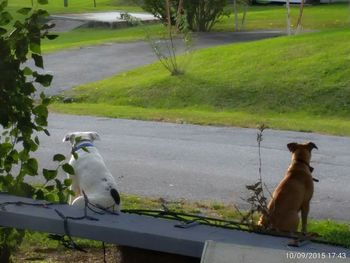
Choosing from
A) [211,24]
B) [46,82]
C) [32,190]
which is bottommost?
[211,24]

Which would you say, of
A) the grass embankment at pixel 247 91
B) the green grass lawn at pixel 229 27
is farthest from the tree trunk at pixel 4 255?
the green grass lawn at pixel 229 27

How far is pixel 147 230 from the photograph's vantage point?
4.37m

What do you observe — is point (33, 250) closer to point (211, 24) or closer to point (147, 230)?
point (147, 230)

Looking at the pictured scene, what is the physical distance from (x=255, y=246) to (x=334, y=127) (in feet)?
34.8

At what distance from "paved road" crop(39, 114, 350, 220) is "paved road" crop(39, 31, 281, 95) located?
6.08 metres

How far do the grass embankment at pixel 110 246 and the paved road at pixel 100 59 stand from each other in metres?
11.5

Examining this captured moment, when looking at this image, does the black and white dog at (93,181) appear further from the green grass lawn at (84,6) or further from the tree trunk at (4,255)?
the green grass lawn at (84,6)

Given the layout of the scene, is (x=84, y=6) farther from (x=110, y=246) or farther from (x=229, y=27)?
(x=110, y=246)

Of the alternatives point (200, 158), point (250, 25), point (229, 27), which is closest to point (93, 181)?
point (200, 158)

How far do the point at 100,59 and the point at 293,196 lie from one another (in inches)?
761

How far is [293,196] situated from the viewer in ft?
20.2

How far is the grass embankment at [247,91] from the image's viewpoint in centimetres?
1591

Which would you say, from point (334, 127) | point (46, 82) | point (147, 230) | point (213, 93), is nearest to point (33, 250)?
point (46, 82)

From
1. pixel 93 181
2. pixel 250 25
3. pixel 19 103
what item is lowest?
pixel 250 25
